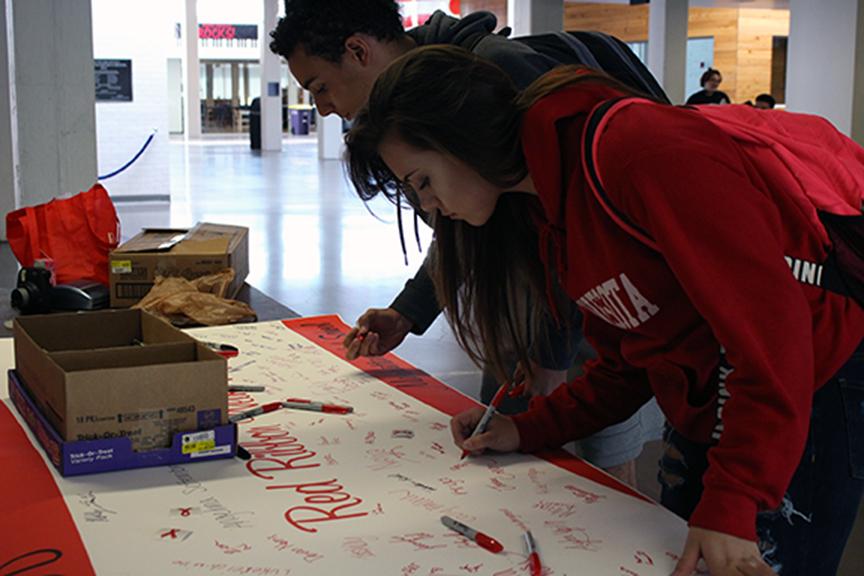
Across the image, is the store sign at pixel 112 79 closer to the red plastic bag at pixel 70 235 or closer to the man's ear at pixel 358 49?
the red plastic bag at pixel 70 235

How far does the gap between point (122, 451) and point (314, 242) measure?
244 inches

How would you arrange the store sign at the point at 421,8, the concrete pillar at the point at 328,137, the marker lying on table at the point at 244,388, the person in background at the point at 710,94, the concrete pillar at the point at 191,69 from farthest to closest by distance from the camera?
the concrete pillar at the point at 191,69 < the concrete pillar at the point at 328,137 < the store sign at the point at 421,8 < the person in background at the point at 710,94 < the marker lying on table at the point at 244,388

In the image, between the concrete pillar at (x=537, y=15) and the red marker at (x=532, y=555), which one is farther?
the concrete pillar at (x=537, y=15)

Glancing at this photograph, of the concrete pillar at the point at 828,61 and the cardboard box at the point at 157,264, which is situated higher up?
the concrete pillar at the point at 828,61

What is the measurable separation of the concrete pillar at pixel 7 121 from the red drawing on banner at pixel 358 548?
22.0 feet

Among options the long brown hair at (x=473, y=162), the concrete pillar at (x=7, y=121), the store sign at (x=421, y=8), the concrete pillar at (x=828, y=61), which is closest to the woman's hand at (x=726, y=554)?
the long brown hair at (x=473, y=162)

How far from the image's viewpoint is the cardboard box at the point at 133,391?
122cm

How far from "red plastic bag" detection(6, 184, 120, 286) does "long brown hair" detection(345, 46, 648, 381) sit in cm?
136

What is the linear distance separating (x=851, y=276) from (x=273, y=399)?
2.95 ft

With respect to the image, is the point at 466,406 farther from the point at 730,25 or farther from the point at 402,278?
the point at 730,25

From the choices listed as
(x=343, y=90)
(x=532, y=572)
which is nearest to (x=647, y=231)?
(x=532, y=572)

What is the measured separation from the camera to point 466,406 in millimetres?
1602

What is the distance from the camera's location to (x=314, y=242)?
24.3 feet

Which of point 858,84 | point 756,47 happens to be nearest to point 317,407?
point 858,84
